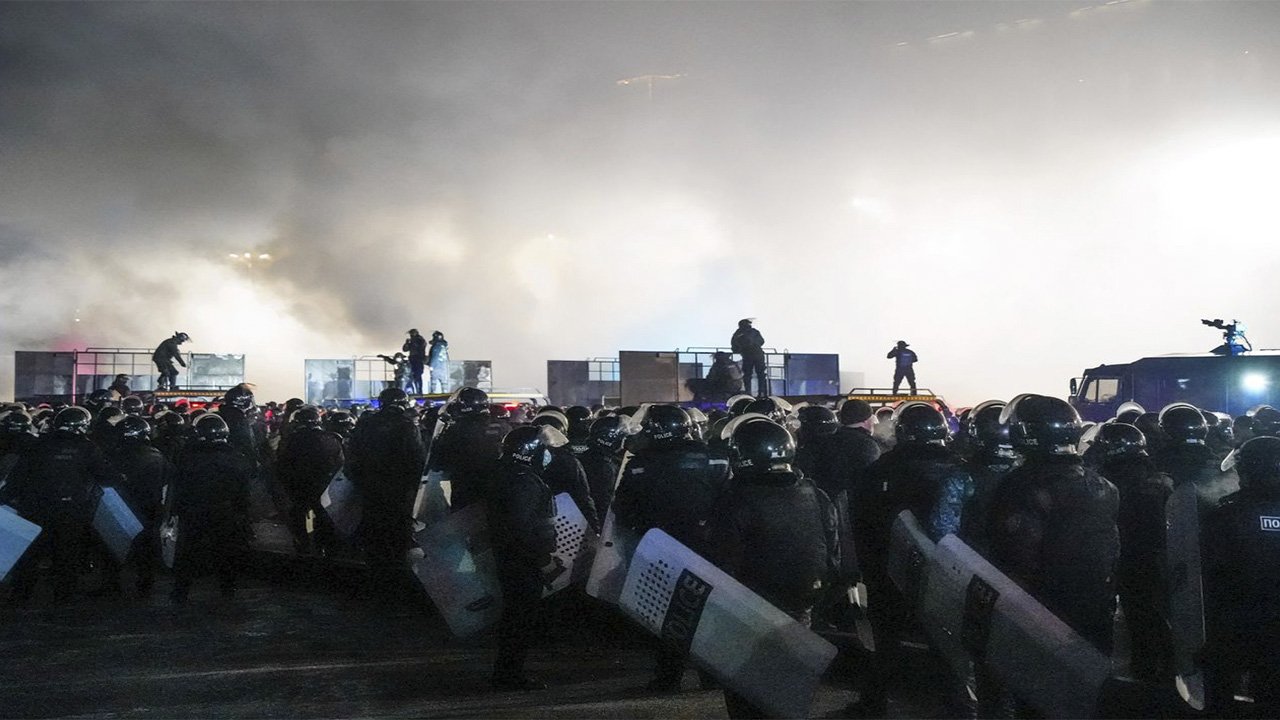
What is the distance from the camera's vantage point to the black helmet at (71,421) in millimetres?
9336

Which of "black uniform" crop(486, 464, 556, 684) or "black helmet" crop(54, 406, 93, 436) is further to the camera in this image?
"black helmet" crop(54, 406, 93, 436)

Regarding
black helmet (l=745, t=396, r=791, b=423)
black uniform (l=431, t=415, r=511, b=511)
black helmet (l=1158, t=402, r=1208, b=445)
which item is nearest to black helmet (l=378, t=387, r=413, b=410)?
black uniform (l=431, t=415, r=511, b=511)

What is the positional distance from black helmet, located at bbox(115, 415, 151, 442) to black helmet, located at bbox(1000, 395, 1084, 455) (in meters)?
9.90

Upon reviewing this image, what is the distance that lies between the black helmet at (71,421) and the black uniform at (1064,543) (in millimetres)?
9465

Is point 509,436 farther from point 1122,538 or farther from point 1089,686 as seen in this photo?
point 1122,538

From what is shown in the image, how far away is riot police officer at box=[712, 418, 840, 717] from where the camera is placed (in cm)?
439

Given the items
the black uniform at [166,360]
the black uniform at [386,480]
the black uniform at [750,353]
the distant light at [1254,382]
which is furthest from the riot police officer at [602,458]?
the black uniform at [166,360]

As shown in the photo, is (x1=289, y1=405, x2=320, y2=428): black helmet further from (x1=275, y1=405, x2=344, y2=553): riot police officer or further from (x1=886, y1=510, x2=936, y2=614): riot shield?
(x1=886, y1=510, x2=936, y2=614): riot shield

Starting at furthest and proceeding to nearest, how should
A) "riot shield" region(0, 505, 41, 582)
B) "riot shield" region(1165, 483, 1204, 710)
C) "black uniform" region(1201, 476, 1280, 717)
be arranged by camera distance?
"riot shield" region(0, 505, 41, 582), "riot shield" region(1165, 483, 1204, 710), "black uniform" region(1201, 476, 1280, 717)

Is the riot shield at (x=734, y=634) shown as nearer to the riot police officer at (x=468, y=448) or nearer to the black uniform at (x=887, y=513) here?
the black uniform at (x=887, y=513)

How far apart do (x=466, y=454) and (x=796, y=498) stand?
182 inches

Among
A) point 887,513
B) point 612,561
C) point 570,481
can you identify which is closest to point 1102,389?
point 887,513

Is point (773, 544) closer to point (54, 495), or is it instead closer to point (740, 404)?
point (740, 404)

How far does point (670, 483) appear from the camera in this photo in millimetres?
5719
